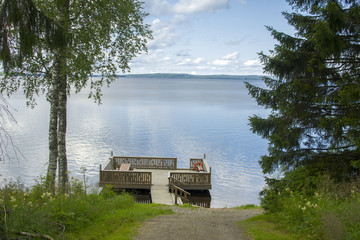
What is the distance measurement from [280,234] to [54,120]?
27.0ft

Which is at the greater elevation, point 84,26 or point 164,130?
point 84,26

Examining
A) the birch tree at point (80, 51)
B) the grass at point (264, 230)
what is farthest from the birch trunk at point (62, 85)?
the grass at point (264, 230)

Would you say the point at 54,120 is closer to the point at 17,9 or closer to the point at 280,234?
the point at 17,9

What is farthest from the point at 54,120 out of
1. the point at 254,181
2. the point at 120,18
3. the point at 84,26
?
the point at 254,181

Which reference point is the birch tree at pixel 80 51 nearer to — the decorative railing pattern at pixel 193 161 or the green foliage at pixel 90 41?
the green foliage at pixel 90 41

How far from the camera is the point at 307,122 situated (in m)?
10.4

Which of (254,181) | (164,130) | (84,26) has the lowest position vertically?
(254,181)

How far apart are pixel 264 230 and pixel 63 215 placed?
4.33 m

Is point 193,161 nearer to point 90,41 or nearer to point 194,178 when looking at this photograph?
point 194,178

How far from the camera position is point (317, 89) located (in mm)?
9922

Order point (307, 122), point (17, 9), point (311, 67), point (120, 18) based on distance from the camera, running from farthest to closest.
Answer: point (120, 18), point (307, 122), point (311, 67), point (17, 9)

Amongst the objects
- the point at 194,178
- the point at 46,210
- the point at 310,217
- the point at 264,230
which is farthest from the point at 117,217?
the point at 194,178

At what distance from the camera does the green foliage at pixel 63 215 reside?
16.1 feet

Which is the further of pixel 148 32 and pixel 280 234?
pixel 148 32
